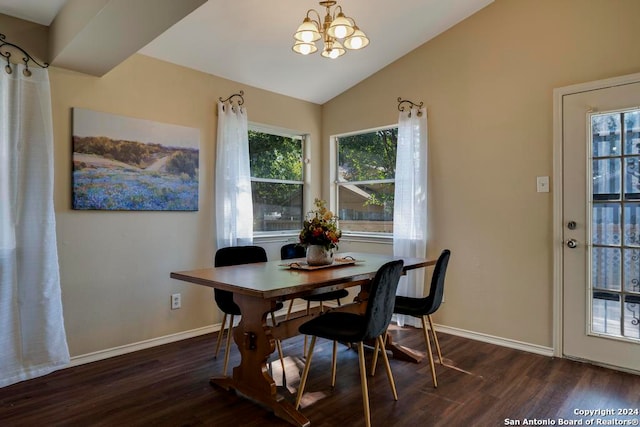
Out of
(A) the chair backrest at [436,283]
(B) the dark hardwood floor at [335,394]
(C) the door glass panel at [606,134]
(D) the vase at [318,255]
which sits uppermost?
(C) the door glass panel at [606,134]

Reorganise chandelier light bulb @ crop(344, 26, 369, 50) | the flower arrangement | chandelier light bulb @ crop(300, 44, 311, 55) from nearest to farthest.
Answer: chandelier light bulb @ crop(344, 26, 369, 50), chandelier light bulb @ crop(300, 44, 311, 55), the flower arrangement

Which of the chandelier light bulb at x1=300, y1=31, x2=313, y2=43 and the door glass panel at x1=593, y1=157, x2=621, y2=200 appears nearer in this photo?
the chandelier light bulb at x1=300, y1=31, x2=313, y2=43

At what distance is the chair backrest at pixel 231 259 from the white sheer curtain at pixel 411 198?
1.45 m

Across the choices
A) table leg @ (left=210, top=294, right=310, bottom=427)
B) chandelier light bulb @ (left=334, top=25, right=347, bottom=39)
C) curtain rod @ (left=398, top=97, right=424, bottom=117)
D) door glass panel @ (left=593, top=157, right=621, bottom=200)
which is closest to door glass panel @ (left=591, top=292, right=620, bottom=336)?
door glass panel @ (left=593, top=157, right=621, bottom=200)

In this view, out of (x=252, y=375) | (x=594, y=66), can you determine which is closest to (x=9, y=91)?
(x=252, y=375)

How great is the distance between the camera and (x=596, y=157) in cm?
296

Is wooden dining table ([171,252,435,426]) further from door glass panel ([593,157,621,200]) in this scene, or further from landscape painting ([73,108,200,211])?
door glass panel ([593,157,621,200])

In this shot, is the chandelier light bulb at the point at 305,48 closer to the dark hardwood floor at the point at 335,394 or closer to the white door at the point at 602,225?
the white door at the point at 602,225

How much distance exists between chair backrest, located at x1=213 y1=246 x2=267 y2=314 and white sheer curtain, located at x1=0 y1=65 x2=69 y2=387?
109 cm

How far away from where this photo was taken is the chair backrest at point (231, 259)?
295cm

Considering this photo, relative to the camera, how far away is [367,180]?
181 inches

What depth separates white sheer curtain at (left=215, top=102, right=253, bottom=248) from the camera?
148 inches

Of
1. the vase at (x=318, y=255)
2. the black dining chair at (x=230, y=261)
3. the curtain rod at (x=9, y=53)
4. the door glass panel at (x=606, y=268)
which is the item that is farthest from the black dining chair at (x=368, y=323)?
the curtain rod at (x=9, y=53)

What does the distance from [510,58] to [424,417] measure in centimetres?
287
